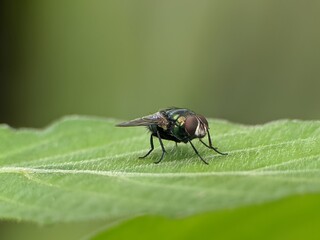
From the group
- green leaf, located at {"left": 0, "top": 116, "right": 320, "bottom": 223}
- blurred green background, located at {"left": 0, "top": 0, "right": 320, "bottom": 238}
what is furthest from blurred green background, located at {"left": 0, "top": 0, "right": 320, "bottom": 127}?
green leaf, located at {"left": 0, "top": 116, "right": 320, "bottom": 223}

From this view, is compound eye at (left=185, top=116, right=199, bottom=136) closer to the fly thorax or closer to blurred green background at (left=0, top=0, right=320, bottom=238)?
the fly thorax

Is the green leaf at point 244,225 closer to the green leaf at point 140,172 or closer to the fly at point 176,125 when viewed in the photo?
the green leaf at point 140,172

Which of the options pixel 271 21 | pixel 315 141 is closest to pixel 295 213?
pixel 315 141

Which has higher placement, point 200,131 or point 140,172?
point 140,172

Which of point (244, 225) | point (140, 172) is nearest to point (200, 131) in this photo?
point (140, 172)

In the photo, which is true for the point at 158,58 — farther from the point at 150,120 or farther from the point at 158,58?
the point at 150,120

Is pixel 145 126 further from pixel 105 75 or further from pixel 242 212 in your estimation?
pixel 105 75

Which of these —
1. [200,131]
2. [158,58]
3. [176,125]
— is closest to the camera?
[200,131]
